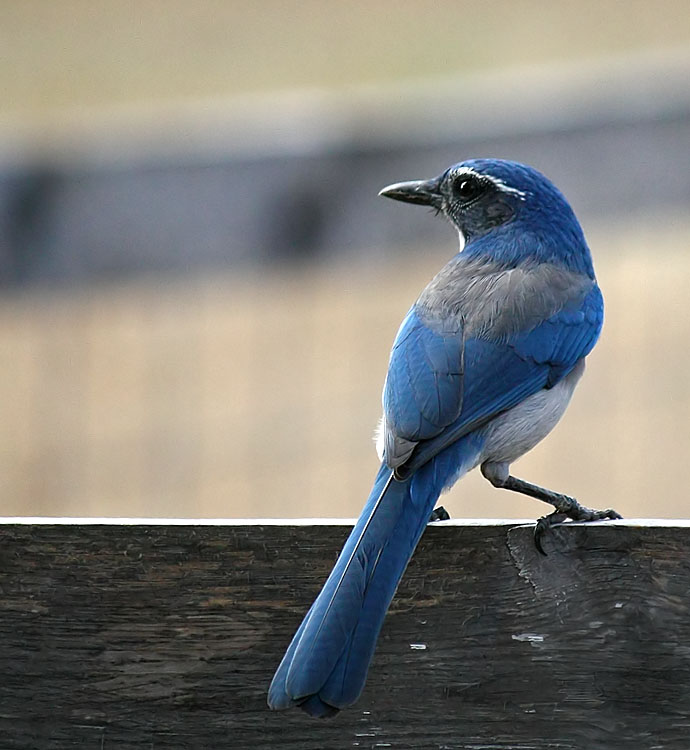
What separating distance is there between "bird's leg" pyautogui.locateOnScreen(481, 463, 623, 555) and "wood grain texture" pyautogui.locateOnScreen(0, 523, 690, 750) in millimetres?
26

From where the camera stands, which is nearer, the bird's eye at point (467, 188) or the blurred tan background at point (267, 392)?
the bird's eye at point (467, 188)

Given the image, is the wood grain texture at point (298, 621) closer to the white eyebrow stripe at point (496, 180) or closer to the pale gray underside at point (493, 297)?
the pale gray underside at point (493, 297)

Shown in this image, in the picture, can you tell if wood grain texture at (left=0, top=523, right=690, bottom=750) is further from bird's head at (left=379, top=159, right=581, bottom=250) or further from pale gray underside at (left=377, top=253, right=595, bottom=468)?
bird's head at (left=379, top=159, right=581, bottom=250)

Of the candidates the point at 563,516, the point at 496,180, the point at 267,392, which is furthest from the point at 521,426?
the point at 267,392

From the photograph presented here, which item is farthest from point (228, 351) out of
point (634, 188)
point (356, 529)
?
point (356, 529)

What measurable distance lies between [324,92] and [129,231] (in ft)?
13.8

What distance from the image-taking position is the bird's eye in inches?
156

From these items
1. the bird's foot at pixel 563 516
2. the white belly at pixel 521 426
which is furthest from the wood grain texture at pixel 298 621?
the white belly at pixel 521 426

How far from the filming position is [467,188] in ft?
13.1

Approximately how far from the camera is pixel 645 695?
238 cm

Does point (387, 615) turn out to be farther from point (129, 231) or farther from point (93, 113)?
point (93, 113)

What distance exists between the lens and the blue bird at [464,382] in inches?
89.4

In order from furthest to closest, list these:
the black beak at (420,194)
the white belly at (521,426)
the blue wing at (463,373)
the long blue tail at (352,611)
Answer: the black beak at (420,194)
the white belly at (521,426)
the blue wing at (463,373)
the long blue tail at (352,611)

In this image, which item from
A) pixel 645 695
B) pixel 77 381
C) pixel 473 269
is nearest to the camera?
pixel 645 695
